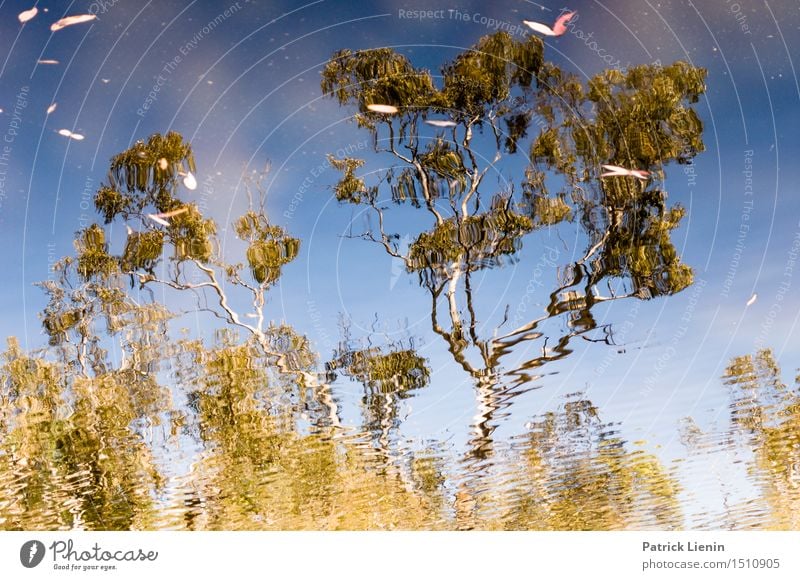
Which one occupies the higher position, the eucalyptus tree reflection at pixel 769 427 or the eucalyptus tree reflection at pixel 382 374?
the eucalyptus tree reflection at pixel 382 374

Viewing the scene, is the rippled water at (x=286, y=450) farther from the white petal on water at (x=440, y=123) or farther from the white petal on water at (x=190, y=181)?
the white petal on water at (x=440, y=123)

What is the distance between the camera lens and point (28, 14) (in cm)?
624

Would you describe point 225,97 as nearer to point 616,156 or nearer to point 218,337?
point 218,337

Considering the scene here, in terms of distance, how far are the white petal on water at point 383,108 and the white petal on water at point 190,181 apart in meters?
2.18

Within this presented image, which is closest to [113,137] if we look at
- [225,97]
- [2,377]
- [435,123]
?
[225,97]

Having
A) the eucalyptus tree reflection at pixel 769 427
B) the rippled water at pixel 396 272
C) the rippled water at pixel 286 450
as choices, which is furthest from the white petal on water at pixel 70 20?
the eucalyptus tree reflection at pixel 769 427

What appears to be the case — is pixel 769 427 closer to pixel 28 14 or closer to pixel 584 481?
pixel 584 481
